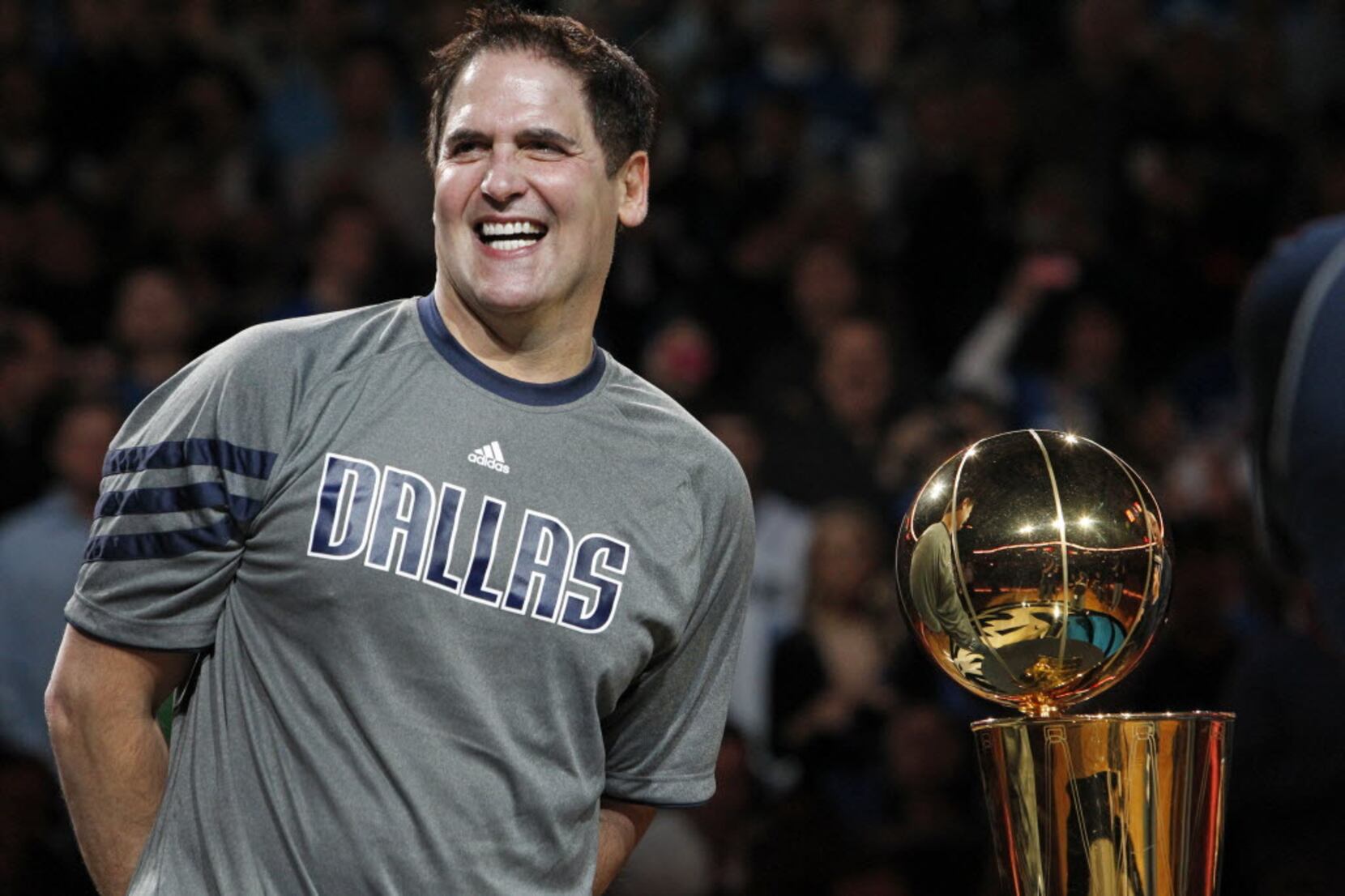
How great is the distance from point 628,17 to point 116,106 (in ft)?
6.83

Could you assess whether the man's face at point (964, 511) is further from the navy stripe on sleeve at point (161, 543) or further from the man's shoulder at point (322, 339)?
the navy stripe on sleeve at point (161, 543)

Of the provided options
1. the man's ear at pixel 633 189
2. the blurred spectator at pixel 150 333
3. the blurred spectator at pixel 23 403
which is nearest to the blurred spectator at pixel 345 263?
the blurred spectator at pixel 150 333

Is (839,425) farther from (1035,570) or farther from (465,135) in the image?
(1035,570)

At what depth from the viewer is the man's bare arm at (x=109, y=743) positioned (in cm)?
201

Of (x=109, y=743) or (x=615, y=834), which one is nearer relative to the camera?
(x=109, y=743)

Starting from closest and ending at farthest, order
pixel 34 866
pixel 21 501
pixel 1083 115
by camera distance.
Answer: pixel 34 866
pixel 21 501
pixel 1083 115

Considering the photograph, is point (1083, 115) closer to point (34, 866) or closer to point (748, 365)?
point (748, 365)

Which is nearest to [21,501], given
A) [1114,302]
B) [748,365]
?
[748,365]

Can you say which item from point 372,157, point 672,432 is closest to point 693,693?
point 672,432

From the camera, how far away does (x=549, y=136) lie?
2178 mm

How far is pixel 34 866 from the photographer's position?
4.26 meters

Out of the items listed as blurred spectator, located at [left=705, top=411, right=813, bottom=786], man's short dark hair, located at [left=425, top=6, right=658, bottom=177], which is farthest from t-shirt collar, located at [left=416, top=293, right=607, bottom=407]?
blurred spectator, located at [left=705, top=411, right=813, bottom=786]

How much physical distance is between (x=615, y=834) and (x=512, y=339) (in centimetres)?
64

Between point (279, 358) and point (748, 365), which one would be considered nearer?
point (279, 358)
